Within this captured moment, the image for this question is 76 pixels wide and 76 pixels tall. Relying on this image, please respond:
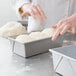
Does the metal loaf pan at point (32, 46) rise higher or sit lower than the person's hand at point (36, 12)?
lower

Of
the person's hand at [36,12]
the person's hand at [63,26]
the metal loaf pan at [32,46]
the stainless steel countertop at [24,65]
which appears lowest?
the stainless steel countertop at [24,65]

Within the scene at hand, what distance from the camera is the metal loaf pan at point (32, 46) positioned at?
875 mm

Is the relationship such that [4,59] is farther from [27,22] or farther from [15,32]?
[27,22]

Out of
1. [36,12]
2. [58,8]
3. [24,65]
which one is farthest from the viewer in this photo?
[58,8]

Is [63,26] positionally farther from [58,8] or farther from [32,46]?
[58,8]

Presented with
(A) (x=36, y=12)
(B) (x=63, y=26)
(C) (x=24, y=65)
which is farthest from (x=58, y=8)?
(C) (x=24, y=65)

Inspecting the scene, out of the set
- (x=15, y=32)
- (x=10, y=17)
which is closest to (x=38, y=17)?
(x=15, y=32)

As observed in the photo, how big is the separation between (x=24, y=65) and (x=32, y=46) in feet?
0.31

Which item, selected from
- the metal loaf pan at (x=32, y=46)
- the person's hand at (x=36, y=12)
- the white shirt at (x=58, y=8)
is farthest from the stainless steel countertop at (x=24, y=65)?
the white shirt at (x=58, y=8)

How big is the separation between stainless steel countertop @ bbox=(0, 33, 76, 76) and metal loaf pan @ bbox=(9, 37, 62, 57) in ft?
0.07

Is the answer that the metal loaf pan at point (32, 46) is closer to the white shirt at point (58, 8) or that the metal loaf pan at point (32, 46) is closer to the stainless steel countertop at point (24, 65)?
the stainless steel countertop at point (24, 65)

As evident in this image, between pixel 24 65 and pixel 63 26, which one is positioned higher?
pixel 63 26

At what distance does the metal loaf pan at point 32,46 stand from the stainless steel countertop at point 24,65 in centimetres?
2

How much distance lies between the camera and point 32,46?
88 cm
